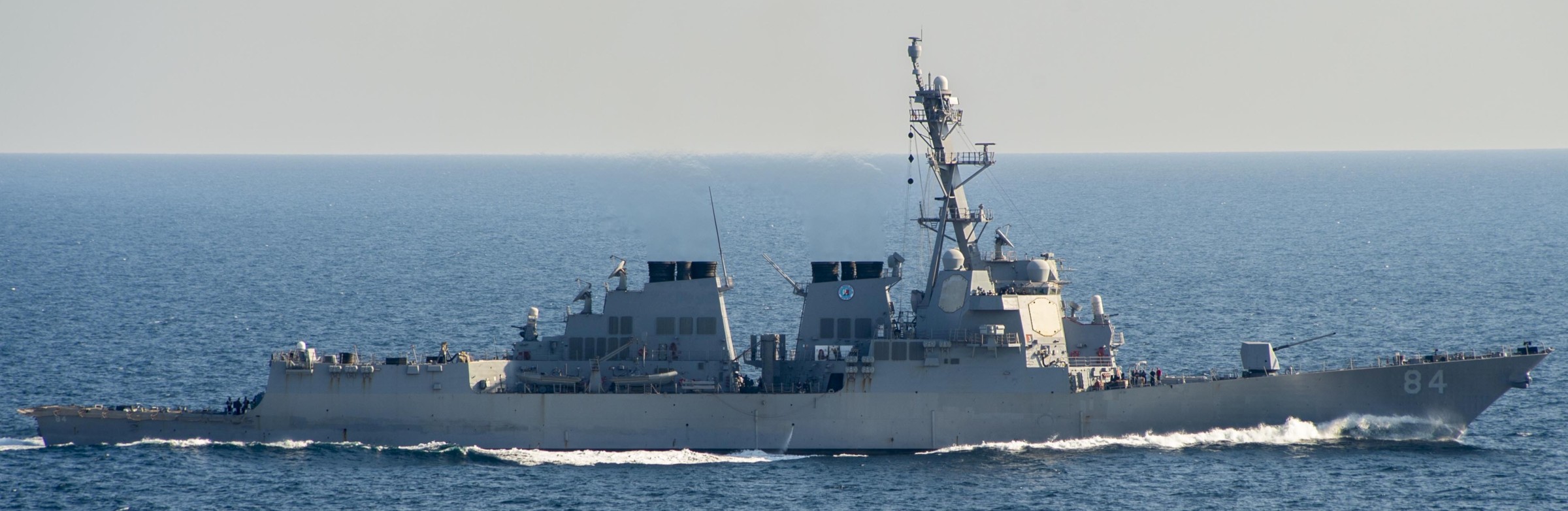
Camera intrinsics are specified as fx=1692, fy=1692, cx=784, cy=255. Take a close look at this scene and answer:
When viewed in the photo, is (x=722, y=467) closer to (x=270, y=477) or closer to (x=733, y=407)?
(x=733, y=407)

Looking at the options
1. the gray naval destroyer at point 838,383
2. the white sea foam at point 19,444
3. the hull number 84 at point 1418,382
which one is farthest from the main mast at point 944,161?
the white sea foam at point 19,444

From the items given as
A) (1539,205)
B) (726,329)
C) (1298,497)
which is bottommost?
(1298,497)

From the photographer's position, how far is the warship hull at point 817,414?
136ft

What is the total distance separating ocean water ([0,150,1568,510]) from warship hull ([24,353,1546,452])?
42 centimetres

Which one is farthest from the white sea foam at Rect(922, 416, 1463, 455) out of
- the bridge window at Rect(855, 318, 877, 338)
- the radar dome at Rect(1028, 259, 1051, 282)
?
the radar dome at Rect(1028, 259, 1051, 282)

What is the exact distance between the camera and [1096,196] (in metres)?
166

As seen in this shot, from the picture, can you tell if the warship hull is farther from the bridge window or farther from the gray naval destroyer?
the bridge window

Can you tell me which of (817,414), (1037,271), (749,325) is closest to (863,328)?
(817,414)

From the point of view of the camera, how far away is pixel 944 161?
141 ft

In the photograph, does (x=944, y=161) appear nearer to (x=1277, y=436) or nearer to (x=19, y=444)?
(x=1277, y=436)

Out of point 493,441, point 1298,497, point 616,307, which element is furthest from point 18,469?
point 1298,497

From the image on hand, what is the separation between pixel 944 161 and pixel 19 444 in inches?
962

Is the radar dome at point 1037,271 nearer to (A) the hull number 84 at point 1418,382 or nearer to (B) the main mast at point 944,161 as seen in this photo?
(B) the main mast at point 944,161

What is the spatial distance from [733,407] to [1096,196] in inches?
5079
